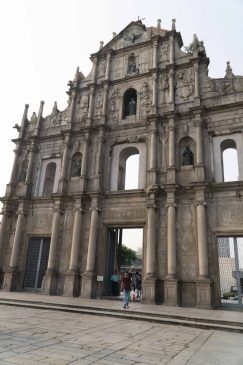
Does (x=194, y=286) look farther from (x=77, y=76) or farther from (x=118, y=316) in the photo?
(x=77, y=76)

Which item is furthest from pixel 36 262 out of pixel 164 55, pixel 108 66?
pixel 164 55

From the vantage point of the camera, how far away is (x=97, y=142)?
61.4 feet

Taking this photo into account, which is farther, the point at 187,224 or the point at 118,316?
the point at 187,224

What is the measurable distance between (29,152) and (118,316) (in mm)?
14194

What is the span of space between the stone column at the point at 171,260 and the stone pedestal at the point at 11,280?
9.06m

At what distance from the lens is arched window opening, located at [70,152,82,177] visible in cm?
1884

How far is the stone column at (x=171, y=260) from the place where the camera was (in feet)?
44.2

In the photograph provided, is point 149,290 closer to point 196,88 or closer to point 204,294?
point 204,294

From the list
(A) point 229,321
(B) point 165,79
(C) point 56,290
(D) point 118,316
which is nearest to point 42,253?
(C) point 56,290

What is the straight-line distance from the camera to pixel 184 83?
711 inches

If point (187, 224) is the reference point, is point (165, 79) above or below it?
above

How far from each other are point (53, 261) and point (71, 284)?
184cm

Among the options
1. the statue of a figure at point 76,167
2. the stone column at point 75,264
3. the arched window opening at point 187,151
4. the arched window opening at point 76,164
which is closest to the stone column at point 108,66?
the arched window opening at point 76,164

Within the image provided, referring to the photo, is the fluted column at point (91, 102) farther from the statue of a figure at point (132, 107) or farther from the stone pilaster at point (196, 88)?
the stone pilaster at point (196, 88)
